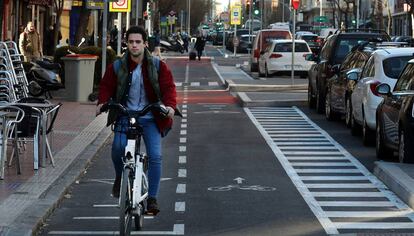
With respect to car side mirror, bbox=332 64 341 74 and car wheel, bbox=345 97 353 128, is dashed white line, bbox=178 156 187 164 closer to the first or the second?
car wheel, bbox=345 97 353 128

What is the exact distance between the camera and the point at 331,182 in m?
13.3

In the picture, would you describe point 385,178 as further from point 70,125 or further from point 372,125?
point 70,125

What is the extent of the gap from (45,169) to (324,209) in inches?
152

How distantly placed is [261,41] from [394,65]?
1188 inches

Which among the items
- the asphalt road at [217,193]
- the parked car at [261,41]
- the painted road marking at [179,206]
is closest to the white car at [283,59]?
the parked car at [261,41]

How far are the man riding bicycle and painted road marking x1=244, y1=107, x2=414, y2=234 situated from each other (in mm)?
1747

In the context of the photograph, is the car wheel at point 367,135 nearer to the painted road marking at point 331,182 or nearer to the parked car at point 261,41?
the painted road marking at point 331,182

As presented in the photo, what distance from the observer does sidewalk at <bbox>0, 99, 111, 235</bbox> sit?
9.76 metres

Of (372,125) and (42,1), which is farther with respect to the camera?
(42,1)

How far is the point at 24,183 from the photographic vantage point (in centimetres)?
1197

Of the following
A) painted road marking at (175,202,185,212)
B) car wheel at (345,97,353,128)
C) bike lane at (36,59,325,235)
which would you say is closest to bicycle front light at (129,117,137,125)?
bike lane at (36,59,325,235)

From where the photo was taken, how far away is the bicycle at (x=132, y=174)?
342 inches

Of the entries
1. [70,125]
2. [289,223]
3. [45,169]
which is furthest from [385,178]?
[70,125]

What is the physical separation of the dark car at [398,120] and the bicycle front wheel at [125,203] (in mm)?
5781
